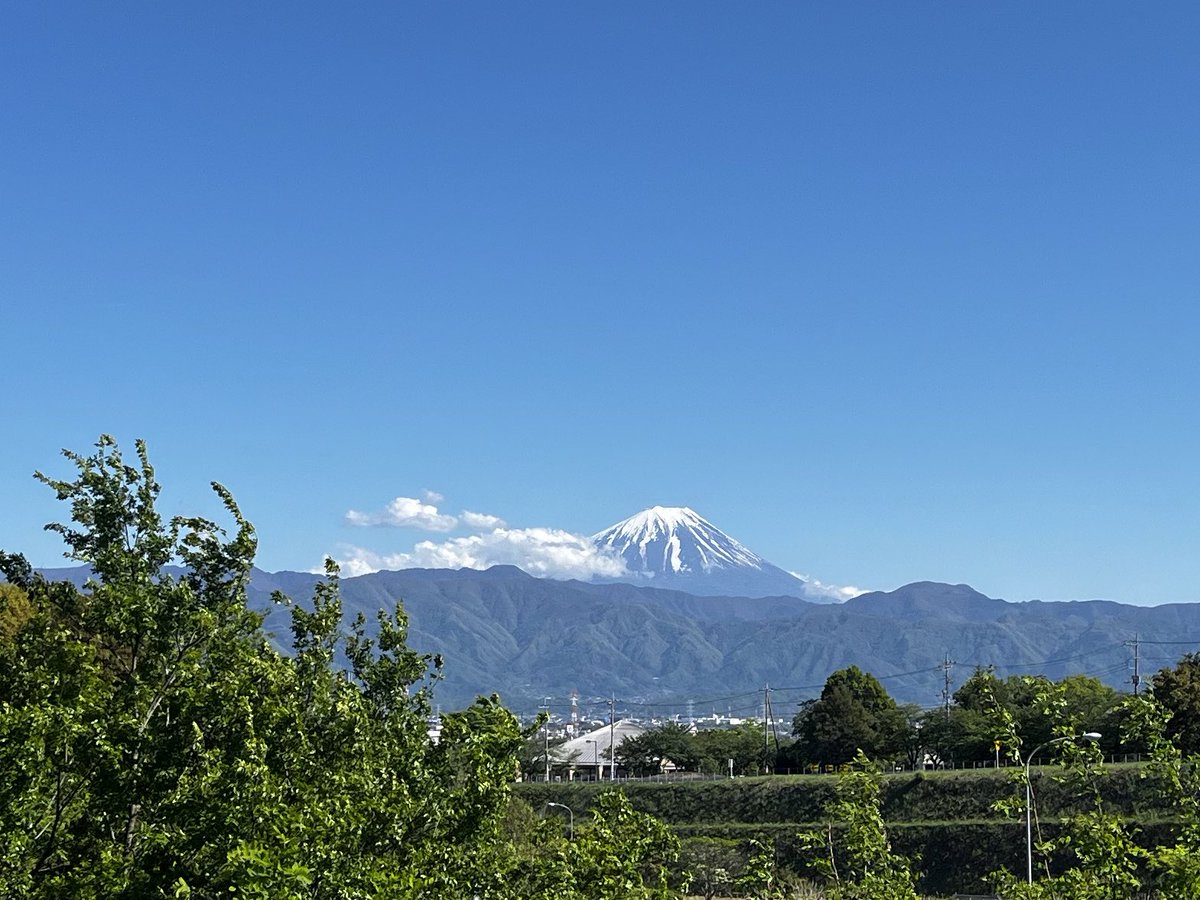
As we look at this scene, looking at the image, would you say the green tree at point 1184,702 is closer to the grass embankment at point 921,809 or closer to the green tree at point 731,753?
the grass embankment at point 921,809

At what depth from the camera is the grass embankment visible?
242 ft

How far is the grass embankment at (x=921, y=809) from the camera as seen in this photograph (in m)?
73.8

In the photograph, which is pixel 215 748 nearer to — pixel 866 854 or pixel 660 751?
pixel 866 854

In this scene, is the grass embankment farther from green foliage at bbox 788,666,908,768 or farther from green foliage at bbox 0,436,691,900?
green foliage at bbox 0,436,691,900

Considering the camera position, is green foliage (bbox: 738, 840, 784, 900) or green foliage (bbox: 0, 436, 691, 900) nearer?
green foliage (bbox: 0, 436, 691, 900)

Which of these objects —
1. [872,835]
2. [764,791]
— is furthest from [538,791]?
[872,835]

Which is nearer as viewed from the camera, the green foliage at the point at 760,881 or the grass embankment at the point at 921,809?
the green foliage at the point at 760,881

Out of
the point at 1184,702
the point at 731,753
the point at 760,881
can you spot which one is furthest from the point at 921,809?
the point at 760,881

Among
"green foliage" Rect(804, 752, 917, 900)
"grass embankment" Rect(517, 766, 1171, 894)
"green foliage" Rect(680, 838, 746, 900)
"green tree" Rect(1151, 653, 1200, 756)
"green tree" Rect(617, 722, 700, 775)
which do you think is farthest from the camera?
"green tree" Rect(617, 722, 700, 775)

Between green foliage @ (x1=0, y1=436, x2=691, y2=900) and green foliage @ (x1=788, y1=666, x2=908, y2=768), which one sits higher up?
green foliage @ (x1=0, y1=436, x2=691, y2=900)

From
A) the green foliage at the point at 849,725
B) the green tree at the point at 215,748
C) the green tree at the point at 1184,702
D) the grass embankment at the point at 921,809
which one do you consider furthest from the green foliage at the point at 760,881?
the green foliage at the point at 849,725

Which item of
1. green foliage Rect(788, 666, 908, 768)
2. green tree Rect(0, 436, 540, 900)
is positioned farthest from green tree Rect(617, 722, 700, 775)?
green tree Rect(0, 436, 540, 900)

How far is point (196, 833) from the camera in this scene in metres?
13.3

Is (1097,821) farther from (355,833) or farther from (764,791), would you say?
(764,791)
